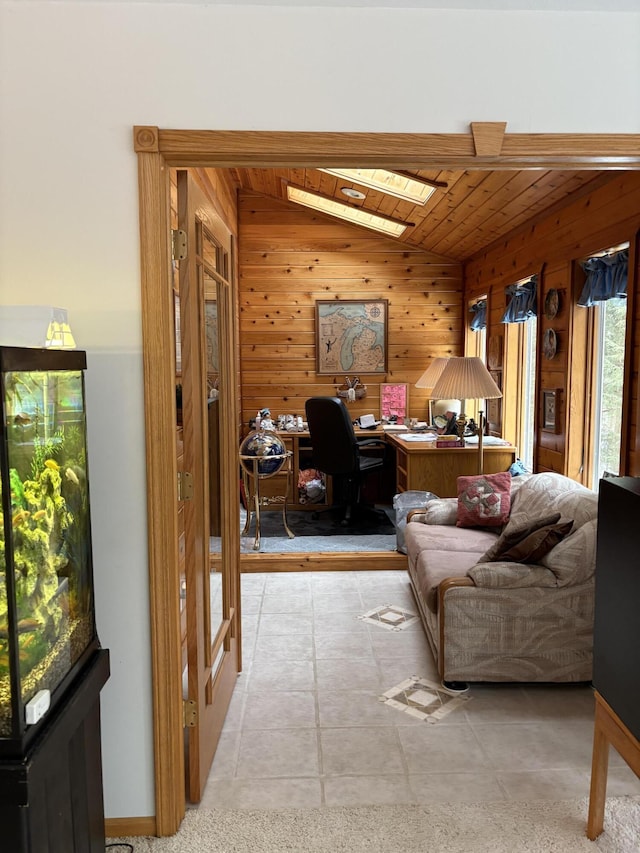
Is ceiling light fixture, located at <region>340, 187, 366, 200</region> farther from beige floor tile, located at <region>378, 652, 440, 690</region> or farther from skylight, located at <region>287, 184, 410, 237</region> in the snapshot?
beige floor tile, located at <region>378, 652, 440, 690</region>

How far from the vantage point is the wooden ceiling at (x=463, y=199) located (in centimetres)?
380

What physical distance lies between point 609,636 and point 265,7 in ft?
6.80

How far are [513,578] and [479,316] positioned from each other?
363 centimetres

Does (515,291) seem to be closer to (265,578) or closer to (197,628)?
(265,578)

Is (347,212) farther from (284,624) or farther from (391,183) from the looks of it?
(284,624)

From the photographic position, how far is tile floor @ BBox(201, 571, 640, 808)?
7.64 feet

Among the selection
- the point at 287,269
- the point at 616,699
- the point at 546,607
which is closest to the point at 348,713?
the point at 546,607

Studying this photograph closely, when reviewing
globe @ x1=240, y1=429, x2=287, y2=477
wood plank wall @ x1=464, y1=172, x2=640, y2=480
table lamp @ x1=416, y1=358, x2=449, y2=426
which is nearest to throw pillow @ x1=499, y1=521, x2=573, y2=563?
wood plank wall @ x1=464, y1=172, x2=640, y2=480

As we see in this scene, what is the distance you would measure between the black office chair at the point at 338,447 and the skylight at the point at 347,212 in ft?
5.74

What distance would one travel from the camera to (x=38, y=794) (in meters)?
1.37

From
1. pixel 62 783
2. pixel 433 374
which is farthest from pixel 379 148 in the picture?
pixel 433 374

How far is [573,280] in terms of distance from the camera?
3.94m

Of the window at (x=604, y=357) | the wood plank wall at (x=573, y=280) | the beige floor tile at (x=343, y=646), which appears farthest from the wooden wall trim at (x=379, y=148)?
the beige floor tile at (x=343, y=646)

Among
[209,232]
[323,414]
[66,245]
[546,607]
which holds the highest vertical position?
[209,232]
